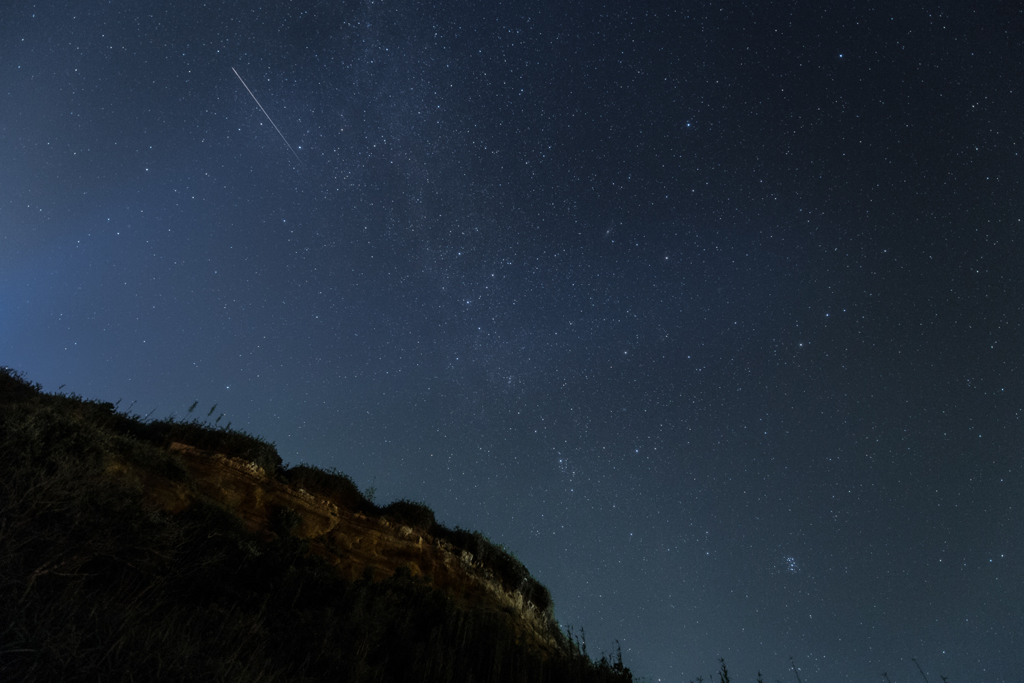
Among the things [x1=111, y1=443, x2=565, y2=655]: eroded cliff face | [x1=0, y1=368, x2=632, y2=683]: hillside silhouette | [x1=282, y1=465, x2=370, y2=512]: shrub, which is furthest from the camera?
[x1=282, y1=465, x2=370, y2=512]: shrub

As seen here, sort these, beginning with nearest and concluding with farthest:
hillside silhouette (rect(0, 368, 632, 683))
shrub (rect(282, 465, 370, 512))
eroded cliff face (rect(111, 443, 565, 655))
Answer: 1. hillside silhouette (rect(0, 368, 632, 683))
2. eroded cliff face (rect(111, 443, 565, 655))
3. shrub (rect(282, 465, 370, 512))

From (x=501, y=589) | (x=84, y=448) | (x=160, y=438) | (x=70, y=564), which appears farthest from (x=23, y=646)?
(x=501, y=589)

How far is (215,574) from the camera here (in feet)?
24.0

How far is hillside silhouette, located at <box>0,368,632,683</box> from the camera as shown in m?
4.54

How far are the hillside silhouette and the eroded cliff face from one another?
0.04 meters

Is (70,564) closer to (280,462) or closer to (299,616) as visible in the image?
(299,616)

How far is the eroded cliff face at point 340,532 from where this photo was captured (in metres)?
9.34

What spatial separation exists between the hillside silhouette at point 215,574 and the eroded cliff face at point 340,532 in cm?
4

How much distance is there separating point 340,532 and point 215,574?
3515 mm

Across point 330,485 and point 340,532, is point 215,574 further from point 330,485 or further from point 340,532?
A: point 330,485

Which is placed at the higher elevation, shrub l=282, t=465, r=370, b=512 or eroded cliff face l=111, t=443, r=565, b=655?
shrub l=282, t=465, r=370, b=512

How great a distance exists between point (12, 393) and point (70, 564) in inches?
238

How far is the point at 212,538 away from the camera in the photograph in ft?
25.7

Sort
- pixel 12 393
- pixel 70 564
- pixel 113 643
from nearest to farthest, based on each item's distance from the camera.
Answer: pixel 113 643
pixel 70 564
pixel 12 393
